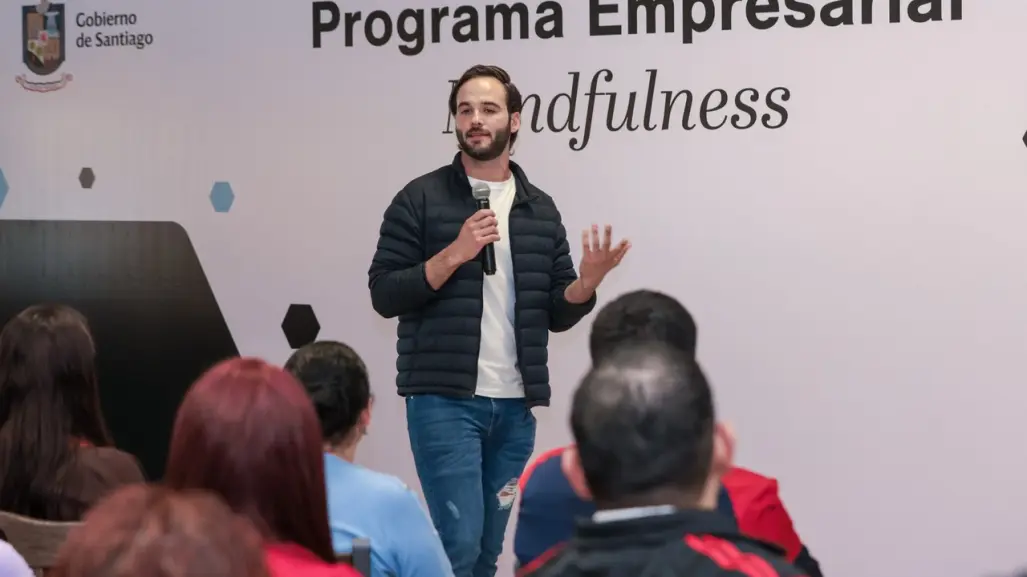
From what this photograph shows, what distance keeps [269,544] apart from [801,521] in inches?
117

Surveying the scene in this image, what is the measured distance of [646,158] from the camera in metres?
4.30

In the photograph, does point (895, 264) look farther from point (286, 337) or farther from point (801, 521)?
point (286, 337)

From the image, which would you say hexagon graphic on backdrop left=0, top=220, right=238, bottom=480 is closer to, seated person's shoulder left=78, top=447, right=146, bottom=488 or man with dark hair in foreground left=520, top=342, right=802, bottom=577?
seated person's shoulder left=78, top=447, right=146, bottom=488

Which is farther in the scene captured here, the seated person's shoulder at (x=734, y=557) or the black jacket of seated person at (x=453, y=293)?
the black jacket of seated person at (x=453, y=293)

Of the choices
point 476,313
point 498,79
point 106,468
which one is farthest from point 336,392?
point 498,79

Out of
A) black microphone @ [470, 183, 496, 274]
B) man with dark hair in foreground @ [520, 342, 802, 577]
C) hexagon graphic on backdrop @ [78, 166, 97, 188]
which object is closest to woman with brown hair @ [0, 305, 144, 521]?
black microphone @ [470, 183, 496, 274]

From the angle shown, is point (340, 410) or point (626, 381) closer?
point (626, 381)

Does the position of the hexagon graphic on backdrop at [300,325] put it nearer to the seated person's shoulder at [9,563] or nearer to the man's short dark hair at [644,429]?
the seated person's shoulder at [9,563]

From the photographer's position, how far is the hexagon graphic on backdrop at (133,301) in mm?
4918

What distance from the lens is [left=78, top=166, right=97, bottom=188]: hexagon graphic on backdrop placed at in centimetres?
501

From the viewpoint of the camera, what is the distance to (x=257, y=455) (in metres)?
1.51

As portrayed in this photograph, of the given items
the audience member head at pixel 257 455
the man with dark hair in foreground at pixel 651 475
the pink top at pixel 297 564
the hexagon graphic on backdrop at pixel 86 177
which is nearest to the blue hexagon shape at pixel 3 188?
the hexagon graphic on backdrop at pixel 86 177

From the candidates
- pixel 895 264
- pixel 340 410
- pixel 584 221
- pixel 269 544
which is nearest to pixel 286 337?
pixel 584 221

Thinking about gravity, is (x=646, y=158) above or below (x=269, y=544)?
above
